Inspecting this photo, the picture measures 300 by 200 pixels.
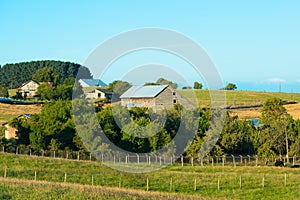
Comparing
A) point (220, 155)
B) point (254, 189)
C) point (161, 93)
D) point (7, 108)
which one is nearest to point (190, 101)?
point (161, 93)

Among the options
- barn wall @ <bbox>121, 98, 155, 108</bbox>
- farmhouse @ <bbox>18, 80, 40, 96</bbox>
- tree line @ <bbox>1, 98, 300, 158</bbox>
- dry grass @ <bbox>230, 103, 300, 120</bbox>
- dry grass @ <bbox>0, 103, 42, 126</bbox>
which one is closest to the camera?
tree line @ <bbox>1, 98, 300, 158</bbox>

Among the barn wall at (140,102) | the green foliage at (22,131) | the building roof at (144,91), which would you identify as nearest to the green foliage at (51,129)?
the green foliage at (22,131)

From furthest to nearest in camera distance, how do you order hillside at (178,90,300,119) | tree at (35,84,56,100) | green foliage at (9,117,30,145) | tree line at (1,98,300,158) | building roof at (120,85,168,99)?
1. tree at (35,84,56,100)
2. hillside at (178,90,300,119)
3. building roof at (120,85,168,99)
4. green foliage at (9,117,30,145)
5. tree line at (1,98,300,158)

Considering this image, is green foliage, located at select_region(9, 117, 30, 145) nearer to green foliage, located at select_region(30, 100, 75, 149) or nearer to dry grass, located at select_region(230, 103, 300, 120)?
green foliage, located at select_region(30, 100, 75, 149)

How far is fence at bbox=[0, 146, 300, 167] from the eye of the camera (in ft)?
160

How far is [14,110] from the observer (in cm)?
8862

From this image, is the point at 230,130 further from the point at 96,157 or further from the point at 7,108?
the point at 7,108

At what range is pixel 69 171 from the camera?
38.8 m

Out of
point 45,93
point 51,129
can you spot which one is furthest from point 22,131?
point 45,93

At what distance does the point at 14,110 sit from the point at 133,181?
2287 inches

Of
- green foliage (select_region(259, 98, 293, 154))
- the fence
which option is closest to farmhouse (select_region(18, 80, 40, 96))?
the fence

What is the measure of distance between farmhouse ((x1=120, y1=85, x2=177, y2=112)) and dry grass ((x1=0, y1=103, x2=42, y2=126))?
25484 mm

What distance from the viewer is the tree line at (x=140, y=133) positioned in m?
51.5

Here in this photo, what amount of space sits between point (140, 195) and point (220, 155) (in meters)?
26.4
